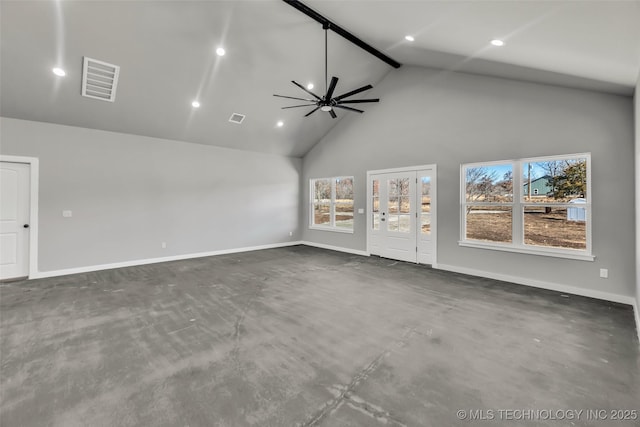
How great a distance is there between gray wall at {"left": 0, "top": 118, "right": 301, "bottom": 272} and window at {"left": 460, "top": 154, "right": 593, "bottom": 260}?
5.00 metres

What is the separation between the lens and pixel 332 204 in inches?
303

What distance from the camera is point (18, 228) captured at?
4.66 meters

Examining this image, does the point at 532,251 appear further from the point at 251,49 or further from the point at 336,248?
the point at 251,49

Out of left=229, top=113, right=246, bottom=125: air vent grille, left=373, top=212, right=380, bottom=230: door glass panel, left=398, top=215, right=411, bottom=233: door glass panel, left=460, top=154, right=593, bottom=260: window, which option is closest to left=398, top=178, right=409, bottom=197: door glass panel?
left=398, top=215, right=411, bottom=233: door glass panel

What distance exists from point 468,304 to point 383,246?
9.55 ft

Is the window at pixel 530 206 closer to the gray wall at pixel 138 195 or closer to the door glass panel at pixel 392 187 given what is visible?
the door glass panel at pixel 392 187

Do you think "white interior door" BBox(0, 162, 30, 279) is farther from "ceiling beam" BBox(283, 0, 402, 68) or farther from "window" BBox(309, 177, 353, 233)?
"window" BBox(309, 177, 353, 233)

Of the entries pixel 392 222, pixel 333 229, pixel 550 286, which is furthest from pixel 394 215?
pixel 550 286

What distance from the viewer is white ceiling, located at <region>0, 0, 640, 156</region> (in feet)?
8.43

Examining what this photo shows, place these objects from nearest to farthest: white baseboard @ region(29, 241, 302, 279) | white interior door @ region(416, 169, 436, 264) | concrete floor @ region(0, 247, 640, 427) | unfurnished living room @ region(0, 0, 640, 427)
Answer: concrete floor @ region(0, 247, 640, 427), unfurnished living room @ region(0, 0, 640, 427), white baseboard @ region(29, 241, 302, 279), white interior door @ region(416, 169, 436, 264)

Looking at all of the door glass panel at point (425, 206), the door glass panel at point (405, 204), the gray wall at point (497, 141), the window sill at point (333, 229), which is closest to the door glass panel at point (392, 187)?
the door glass panel at point (405, 204)

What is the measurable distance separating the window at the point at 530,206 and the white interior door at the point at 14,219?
7.60 m

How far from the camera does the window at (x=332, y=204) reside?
7.28 m

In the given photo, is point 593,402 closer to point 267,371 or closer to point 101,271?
point 267,371
